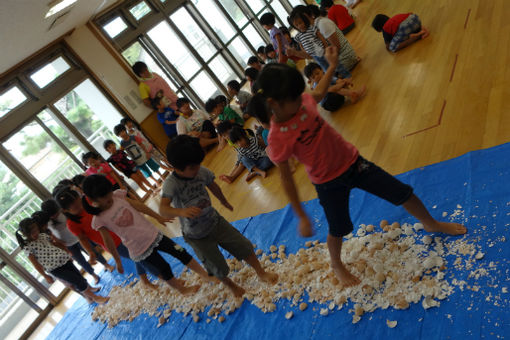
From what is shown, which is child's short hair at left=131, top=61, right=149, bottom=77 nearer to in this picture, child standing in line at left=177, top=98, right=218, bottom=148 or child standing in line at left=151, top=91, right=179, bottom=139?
child standing in line at left=151, top=91, right=179, bottom=139

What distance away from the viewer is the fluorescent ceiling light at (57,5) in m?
3.34

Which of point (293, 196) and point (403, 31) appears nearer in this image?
point (293, 196)

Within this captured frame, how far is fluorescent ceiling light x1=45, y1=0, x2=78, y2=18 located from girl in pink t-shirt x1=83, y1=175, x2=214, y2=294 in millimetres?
2038

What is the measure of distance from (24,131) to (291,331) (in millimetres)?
4408

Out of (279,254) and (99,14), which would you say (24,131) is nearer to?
(99,14)

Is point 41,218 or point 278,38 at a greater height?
point 41,218

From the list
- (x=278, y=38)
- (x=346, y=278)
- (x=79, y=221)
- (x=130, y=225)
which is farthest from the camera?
(x=278, y=38)

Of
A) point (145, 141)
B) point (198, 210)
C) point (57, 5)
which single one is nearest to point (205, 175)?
point (198, 210)

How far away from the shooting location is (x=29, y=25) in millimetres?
Result: 3479

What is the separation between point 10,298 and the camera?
4.65 meters

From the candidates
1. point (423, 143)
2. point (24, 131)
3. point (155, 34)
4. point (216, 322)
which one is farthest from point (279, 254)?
point (155, 34)

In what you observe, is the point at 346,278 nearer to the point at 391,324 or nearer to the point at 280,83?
the point at 391,324

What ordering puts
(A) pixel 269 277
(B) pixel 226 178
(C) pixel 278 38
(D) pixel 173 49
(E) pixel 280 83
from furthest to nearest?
1. (D) pixel 173 49
2. (C) pixel 278 38
3. (B) pixel 226 178
4. (A) pixel 269 277
5. (E) pixel 280 83

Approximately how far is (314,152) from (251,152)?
7.76 ft
